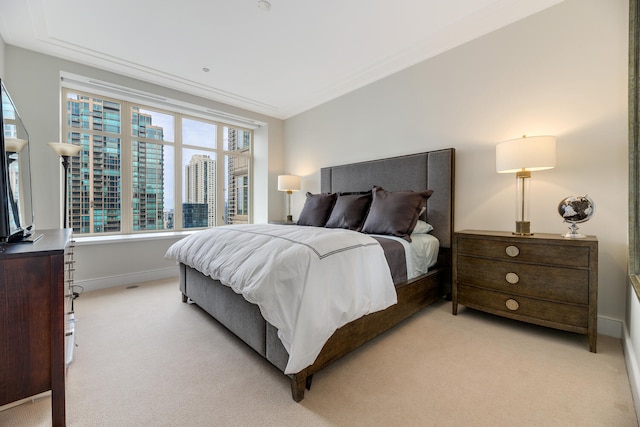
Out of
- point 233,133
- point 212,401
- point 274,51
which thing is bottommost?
point 212,401

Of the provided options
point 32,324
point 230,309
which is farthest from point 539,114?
point 32,324

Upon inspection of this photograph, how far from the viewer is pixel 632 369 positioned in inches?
56.9

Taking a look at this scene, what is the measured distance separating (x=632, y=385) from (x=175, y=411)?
2364 millimetres

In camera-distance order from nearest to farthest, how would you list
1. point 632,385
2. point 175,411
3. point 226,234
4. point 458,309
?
1. point 175,411
2. point 632,385
3. point 226,234
4. point 458,309

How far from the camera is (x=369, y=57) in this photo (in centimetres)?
312

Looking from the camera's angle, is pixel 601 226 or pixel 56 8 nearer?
pixel 601 226

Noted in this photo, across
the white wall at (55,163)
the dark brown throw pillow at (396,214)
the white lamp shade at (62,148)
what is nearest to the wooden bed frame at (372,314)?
the dark brown throw pillow at (396,214)

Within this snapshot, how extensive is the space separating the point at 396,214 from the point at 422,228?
39cm

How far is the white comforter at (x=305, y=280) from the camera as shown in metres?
1.34

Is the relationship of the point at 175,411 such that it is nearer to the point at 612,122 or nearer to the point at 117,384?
the point at 117,384

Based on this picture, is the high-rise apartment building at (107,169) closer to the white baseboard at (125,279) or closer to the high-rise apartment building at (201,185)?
the high-rise apartment building at (201,185)

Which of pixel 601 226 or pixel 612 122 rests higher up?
pixel 612 122

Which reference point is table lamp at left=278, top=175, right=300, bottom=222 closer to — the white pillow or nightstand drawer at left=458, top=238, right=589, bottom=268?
the white pillow

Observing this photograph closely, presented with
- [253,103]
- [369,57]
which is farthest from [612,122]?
[253,103]
